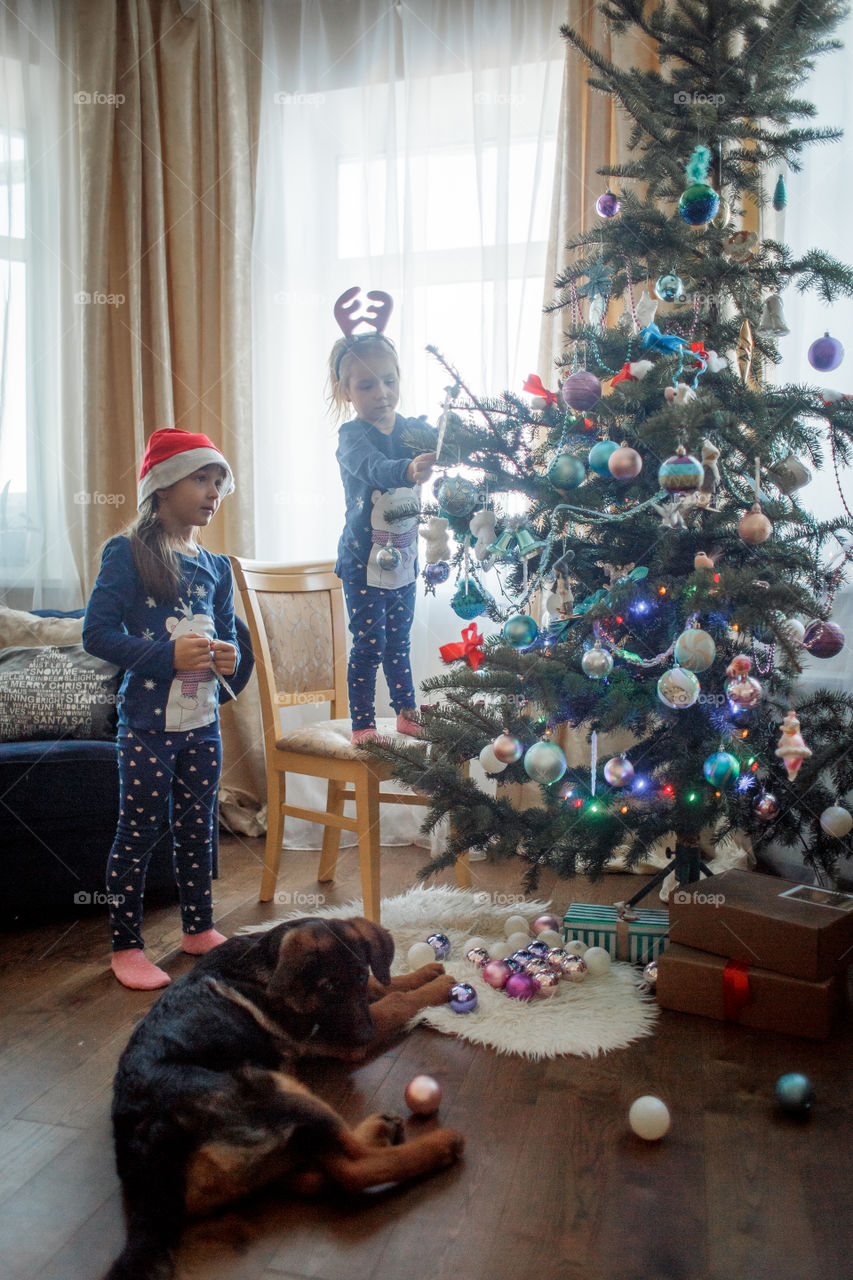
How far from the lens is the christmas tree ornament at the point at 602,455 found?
1.82m

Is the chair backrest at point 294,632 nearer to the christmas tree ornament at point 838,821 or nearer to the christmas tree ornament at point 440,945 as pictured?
the christmas tree ornament at point 440,945

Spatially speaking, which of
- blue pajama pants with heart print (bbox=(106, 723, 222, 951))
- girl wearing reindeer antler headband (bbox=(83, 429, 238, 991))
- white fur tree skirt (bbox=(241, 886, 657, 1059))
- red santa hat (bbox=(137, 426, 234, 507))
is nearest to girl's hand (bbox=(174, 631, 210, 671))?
girl wearing reindeer antler headband (bbox=(83, 429, 238, 991))

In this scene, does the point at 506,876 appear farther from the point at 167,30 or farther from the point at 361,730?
the point at 167,30

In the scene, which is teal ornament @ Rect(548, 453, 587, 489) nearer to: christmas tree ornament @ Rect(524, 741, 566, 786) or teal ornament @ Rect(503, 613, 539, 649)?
teal ornament @ Rect(503, 613, 539, 649)

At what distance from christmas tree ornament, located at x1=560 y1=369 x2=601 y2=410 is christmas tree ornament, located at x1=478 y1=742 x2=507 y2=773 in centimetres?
70

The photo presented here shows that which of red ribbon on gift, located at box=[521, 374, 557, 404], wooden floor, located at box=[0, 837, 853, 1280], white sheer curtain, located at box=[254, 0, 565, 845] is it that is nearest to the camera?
wooden floor, located at box=[0, 837, 853, 1280]

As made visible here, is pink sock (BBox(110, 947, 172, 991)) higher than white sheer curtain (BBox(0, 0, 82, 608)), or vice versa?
white sheer curtain (BBox(0, 0, 82, 608))

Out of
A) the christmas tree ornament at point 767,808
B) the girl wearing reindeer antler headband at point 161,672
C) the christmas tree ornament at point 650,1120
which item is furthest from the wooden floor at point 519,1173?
the christmas tree ornament at point 767,808

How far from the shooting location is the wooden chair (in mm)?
2301

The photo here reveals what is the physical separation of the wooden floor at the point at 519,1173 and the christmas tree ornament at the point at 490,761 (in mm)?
529

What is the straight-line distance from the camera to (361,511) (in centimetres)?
246

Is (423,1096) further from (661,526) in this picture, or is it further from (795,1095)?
(661,526)

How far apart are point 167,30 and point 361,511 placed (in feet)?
6.44

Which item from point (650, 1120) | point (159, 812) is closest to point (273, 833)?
point (159, 812)
